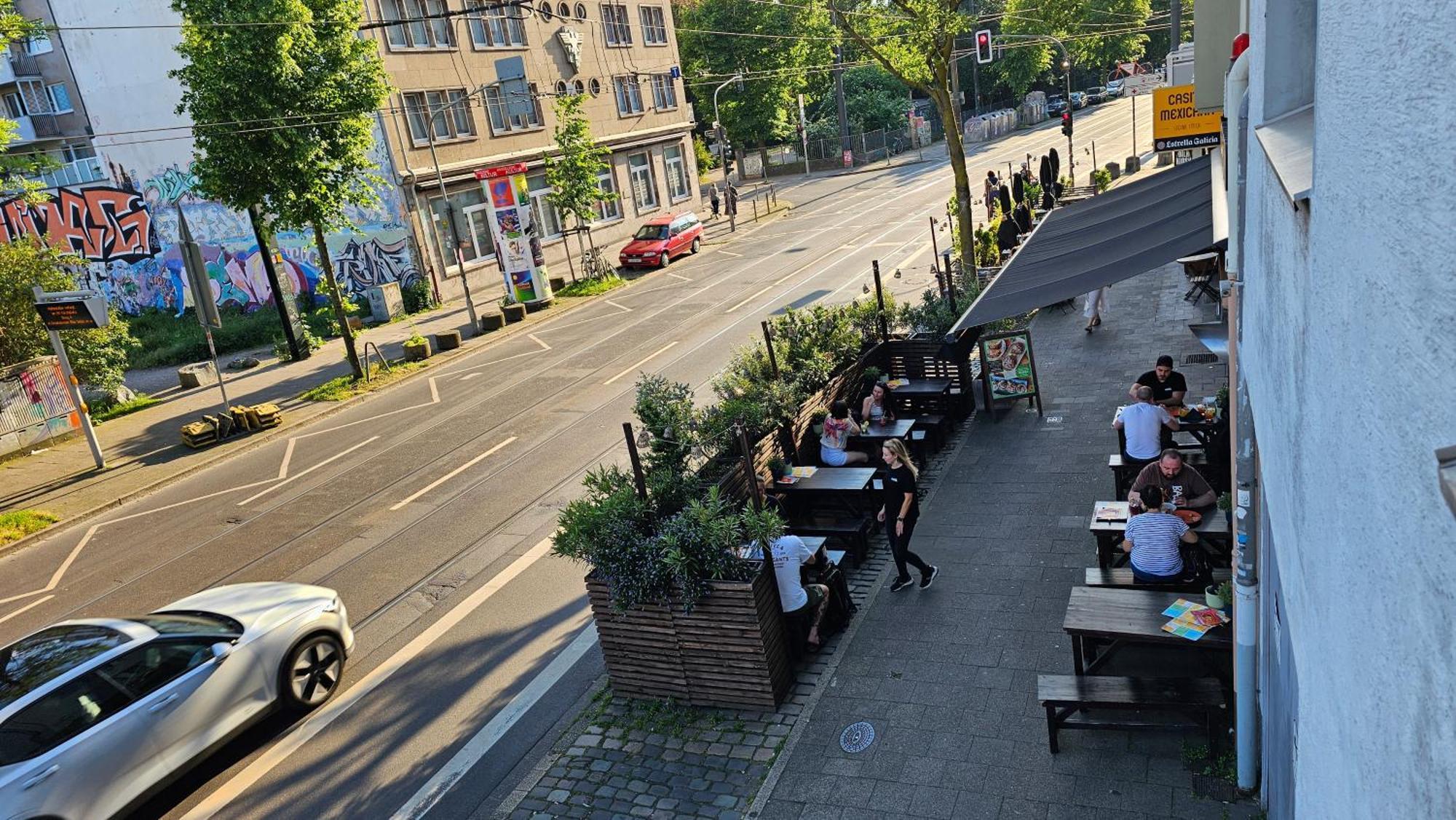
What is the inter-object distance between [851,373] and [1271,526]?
8.68 m

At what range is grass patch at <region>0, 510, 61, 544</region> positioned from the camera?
48.7ft

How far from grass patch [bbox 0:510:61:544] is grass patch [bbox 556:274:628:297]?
58.2ft

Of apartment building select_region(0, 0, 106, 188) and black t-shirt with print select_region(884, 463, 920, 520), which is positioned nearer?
black t-shirt with print select_region(884, 463, 920, 520)

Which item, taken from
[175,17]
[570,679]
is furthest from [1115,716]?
[175,17]

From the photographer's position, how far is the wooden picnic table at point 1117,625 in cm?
678

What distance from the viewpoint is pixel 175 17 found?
3189 cm

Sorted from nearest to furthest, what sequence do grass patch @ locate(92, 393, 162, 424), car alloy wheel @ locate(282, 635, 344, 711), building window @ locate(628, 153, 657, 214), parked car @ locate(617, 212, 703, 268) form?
car alloy wheel @ locate(282, 635, 344, 711) → grass patch @ locate(92, 393, 162, 424) → parked car @ locate(617, 212, 703, 268) → building window @ locate(628, 153, 657, 214)

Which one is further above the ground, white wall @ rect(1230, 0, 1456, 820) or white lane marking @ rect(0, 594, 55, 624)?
white wall @ rect(1230, 0, 1456, 820)

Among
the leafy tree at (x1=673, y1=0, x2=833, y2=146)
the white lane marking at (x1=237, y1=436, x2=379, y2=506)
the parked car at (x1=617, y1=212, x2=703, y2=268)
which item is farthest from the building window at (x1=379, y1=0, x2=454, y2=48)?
the leafy tree at (x1=673, y1=0, x2=833, y2=146)

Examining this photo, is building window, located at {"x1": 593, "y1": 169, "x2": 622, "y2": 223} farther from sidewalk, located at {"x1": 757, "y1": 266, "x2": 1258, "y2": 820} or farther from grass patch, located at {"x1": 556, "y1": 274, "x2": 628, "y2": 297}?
sidewalk, located at {"x1": 757, "y1": 266, "x2": 1258, "y2": 820}

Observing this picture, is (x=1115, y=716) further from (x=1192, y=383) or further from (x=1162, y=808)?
(x=1192, y=383)

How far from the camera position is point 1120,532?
28.4 ft

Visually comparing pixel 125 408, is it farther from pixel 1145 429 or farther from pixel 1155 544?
pixel 1155 544

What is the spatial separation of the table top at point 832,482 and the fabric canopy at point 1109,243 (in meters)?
1.98
